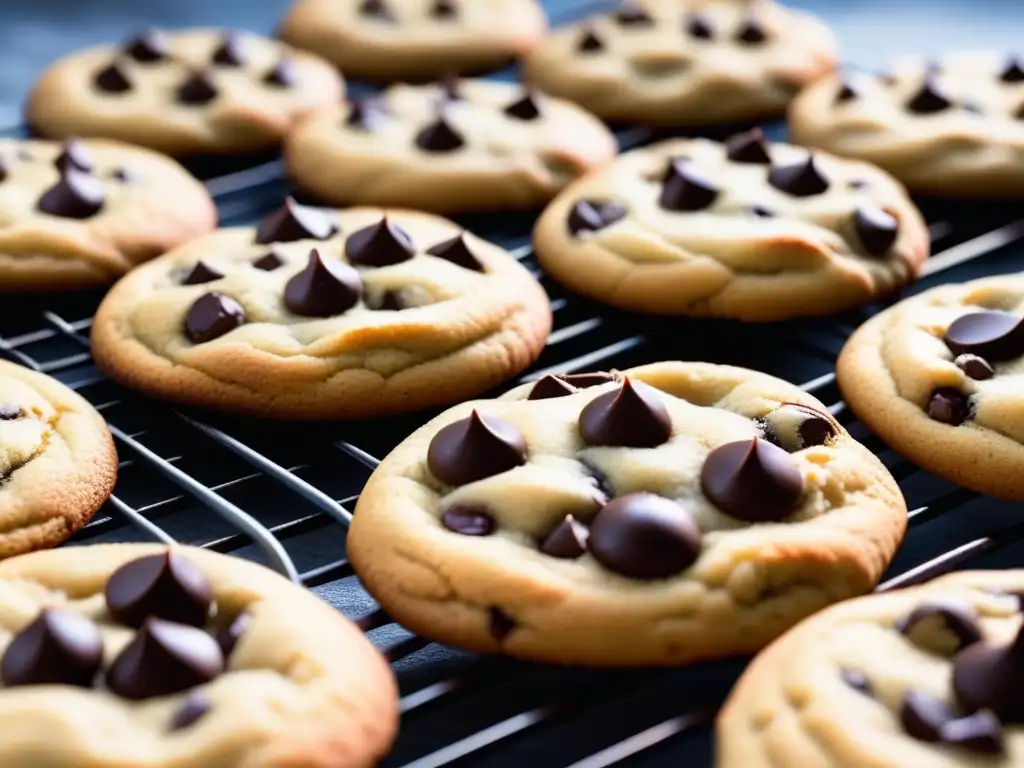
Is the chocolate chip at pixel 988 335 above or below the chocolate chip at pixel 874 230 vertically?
above

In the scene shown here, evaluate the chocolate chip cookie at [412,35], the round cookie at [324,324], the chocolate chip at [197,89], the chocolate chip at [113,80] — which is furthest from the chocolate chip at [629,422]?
the chocolate chip cookie at [412,35]

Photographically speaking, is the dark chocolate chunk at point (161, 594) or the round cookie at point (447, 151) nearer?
the dark chocolate chunk at point (161, 594)

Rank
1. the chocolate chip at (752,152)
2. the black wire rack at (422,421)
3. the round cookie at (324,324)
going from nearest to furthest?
the black wire rack at (422,421) → the round cookie at (324,324) → the chocolate chip at (752,152)

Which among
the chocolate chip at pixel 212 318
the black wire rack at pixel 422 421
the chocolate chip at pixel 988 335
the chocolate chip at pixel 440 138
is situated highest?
the chocolate chip at pixel 988 335

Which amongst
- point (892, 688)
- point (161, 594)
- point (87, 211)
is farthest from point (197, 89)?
point (892, 688)

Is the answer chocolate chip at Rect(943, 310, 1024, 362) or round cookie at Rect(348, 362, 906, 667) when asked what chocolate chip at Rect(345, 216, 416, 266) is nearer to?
round cookie at Rect(348, 362, 906, 667)

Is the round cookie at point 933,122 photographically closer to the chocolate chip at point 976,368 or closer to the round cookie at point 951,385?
the round cookie at point 951,385

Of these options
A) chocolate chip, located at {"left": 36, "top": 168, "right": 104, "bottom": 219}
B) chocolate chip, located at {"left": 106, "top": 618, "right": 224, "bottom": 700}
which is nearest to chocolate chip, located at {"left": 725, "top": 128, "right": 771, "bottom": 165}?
chocolate chip, located at {"left": 36, "top": 168, "right": 104, "bottom": 219}

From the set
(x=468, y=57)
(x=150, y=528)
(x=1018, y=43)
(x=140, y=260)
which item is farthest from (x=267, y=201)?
(x=1018, y=43)
